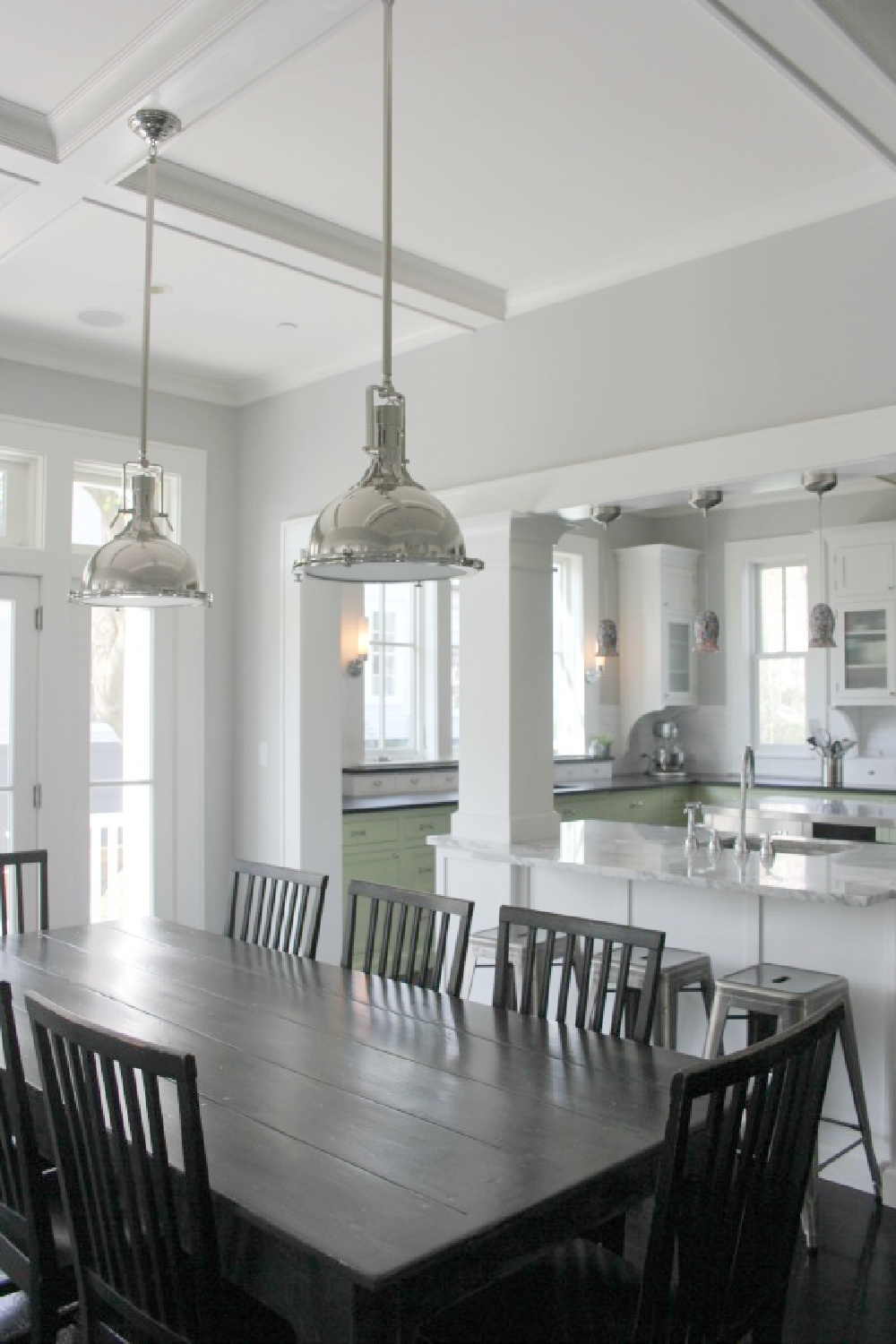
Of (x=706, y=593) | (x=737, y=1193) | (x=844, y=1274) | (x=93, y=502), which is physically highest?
(x=93, y=502)

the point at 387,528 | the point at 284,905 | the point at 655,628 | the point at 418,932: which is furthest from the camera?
the point at 655,628

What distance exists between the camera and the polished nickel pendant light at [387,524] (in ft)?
7.14

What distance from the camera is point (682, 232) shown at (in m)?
3.77

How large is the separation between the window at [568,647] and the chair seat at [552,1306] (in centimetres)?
619

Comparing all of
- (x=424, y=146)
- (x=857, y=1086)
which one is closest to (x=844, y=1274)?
(x=857, y=1086)

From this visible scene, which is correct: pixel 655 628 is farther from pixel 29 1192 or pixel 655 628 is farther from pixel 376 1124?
pixel 29 1192

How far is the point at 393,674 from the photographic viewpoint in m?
7.35

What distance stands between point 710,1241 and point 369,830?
4343 millimetres

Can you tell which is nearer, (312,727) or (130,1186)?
(130,1186)

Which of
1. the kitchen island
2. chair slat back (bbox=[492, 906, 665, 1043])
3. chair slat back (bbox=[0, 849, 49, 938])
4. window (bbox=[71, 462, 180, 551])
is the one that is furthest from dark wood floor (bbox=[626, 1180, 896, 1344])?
window (bbox=[71, 462, 180, 551])

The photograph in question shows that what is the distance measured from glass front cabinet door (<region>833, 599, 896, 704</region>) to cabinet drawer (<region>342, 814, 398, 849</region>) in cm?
323

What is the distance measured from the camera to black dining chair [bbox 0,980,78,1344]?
6.40 feet

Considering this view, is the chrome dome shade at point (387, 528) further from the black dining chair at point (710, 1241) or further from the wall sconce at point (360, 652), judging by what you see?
the wall sconce at point (360, 652)

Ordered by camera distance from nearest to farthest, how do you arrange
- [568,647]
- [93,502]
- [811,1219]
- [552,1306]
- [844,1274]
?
[552,1306] → [844,1274] → [811,1219] → [93,502] → [568,647]
